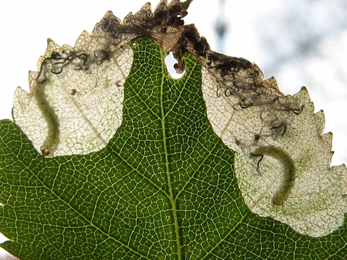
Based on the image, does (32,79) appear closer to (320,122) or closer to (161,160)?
(161,160)

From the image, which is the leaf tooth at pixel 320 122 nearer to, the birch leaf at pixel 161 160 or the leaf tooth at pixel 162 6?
the birch leaf at pixel 161 160

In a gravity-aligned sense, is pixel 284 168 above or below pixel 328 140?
below

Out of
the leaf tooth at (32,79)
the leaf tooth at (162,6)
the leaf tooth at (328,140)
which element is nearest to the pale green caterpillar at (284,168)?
the leaf tooth at (328,140)

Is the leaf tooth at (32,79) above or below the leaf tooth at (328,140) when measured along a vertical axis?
below

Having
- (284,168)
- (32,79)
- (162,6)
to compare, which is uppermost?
(162,6)

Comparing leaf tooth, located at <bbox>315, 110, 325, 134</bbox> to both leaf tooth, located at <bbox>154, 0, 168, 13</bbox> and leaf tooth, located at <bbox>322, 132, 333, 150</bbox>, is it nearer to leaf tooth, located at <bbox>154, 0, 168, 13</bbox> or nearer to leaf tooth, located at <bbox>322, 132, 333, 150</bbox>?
leaf tooth, located at <bbox>322, 132, 333, 150</bbox>

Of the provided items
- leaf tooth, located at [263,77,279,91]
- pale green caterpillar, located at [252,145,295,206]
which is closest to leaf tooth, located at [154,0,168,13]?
leaf tooth, located at [263,77,279,91]

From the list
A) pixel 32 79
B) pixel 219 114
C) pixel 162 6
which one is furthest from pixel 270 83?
pixel 32 79
